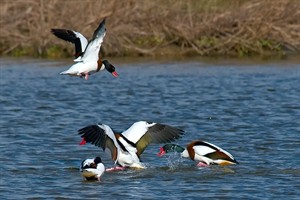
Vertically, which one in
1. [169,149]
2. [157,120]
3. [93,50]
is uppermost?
[93,50]

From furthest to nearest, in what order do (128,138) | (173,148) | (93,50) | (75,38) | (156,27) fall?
1. (156,27)
2. (75,38)
3. (93,50)
4. (173,148)
5. (128,138)

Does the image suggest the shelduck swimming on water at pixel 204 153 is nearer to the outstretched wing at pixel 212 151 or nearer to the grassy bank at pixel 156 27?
the outstretched wing at pixel 212 151

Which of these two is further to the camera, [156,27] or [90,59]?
[156,27]

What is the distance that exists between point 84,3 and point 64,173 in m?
11.4

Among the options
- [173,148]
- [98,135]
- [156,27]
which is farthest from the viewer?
[156,27]

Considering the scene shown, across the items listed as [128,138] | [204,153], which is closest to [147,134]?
[128,138]

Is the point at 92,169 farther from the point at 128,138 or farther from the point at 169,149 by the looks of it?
the point at 169,149

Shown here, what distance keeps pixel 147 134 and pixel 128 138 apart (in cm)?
21

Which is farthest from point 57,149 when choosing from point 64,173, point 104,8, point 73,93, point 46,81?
point 104,8

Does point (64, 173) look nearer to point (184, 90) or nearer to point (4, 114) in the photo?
point (4, 114)

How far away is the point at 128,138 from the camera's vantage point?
1009cm

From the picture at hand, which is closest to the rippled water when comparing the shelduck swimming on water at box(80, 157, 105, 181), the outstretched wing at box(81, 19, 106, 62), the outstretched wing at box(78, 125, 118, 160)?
the shelduck swimming on water at box(80, 157, 105, 181)

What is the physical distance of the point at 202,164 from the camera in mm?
10281

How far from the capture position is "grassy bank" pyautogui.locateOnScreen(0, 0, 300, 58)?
20625 mm
